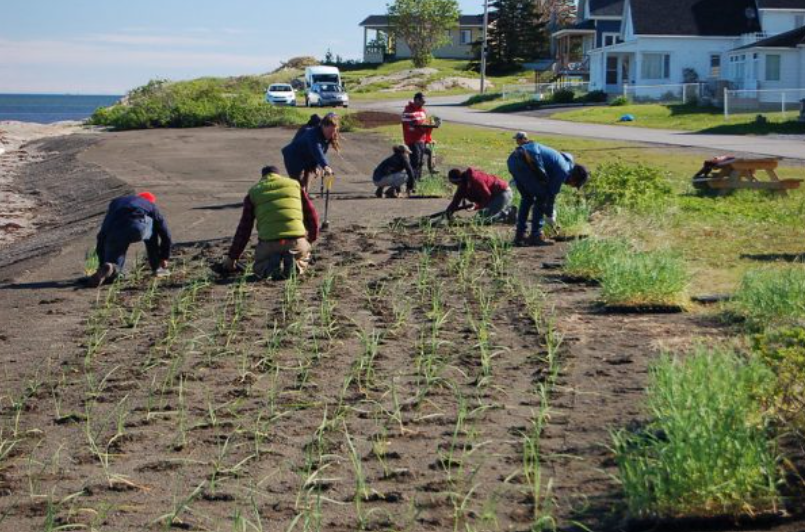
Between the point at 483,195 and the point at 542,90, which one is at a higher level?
the point at 542,90

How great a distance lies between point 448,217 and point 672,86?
45.0 metres

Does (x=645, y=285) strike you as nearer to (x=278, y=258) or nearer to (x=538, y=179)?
(x=538, y=179)

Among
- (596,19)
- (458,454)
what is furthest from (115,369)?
(596,19)

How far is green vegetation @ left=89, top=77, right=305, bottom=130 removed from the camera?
154ft

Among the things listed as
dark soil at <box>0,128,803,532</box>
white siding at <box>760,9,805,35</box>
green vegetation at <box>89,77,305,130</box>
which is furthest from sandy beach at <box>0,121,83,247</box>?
white siding at <box>760,9,805,35</box>

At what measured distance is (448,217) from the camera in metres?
15.7

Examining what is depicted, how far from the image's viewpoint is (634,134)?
122 feet

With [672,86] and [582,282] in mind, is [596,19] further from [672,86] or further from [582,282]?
[582,282]

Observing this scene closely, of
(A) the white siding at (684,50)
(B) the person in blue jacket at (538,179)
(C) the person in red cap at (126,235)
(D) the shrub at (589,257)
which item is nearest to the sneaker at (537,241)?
(B) the person in blue jacket at (538,179)

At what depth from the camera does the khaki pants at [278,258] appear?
42.4 feet

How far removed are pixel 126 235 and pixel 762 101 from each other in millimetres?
40228

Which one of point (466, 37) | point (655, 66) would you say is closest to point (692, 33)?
point (655, 66)

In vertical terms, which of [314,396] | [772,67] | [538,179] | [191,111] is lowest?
[314,396]

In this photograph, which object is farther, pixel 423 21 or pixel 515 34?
pixel 423 21
